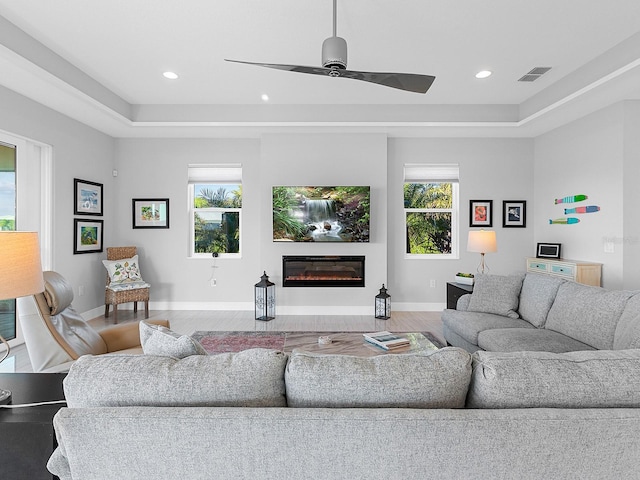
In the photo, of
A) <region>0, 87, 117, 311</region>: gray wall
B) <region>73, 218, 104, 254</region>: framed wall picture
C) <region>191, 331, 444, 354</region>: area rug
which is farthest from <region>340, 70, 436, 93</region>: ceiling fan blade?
<region>73, 218, 104, 254</region>: framed wall picture

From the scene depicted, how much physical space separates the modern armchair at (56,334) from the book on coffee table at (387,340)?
4.92ft

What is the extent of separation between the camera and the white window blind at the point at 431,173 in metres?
5.57

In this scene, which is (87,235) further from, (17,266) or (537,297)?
(537,297)

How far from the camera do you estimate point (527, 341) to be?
2.63 meters

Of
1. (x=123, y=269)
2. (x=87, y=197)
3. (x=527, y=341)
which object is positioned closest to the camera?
(x=527, y=341)

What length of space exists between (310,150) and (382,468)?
15.3ft

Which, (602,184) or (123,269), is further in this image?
(123,269)

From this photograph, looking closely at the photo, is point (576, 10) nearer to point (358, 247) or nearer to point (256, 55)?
point (256, 55)

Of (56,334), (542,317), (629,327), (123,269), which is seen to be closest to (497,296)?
(542,317)

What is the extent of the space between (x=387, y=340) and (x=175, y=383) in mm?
1919

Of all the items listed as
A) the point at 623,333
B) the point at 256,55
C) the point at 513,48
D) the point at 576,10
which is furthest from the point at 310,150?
the point at 623,333

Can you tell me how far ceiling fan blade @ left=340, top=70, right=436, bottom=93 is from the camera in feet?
7.84

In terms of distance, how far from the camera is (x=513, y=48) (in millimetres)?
3438

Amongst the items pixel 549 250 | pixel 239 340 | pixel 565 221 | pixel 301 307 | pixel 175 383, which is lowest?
pixel 239 340
